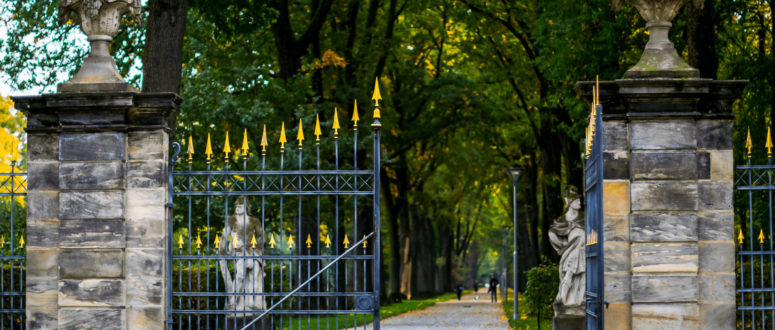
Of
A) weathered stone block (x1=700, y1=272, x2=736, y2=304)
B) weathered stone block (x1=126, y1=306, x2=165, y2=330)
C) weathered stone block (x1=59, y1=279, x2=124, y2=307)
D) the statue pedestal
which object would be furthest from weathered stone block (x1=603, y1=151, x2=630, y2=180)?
the statue pedestal

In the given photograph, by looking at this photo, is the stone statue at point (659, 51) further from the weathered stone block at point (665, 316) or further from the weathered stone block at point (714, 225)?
the weathered stone block at point (665, 316)

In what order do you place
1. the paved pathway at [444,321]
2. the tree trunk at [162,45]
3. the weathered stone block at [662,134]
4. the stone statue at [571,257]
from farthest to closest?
the paved pathway at [444,321]
the stone statue at [571,257]
the tree trunk at [162,45]
the weathered stone block at [662,134]

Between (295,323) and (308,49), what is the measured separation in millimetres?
8443

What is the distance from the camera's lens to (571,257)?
51.9ft

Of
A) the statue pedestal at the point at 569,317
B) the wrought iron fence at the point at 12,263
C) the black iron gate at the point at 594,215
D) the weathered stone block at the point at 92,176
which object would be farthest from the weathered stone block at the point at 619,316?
the statue pedestal at the point at 569,317

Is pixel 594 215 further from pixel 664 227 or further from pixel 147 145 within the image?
pixel 147 145

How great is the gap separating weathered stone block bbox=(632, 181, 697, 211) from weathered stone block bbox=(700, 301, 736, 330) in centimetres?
87

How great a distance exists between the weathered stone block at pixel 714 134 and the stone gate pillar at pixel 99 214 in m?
4.60

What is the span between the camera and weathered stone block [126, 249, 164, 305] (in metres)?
8.98

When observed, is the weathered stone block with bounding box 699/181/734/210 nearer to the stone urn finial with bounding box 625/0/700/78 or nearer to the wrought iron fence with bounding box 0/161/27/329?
the stone urn finial with bounding box 625/0/700/78

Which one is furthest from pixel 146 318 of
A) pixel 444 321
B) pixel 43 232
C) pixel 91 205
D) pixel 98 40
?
pixel 444 321

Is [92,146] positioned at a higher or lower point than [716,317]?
higher

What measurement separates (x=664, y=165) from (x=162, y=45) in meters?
7.01

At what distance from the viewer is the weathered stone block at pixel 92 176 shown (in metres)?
9.00
